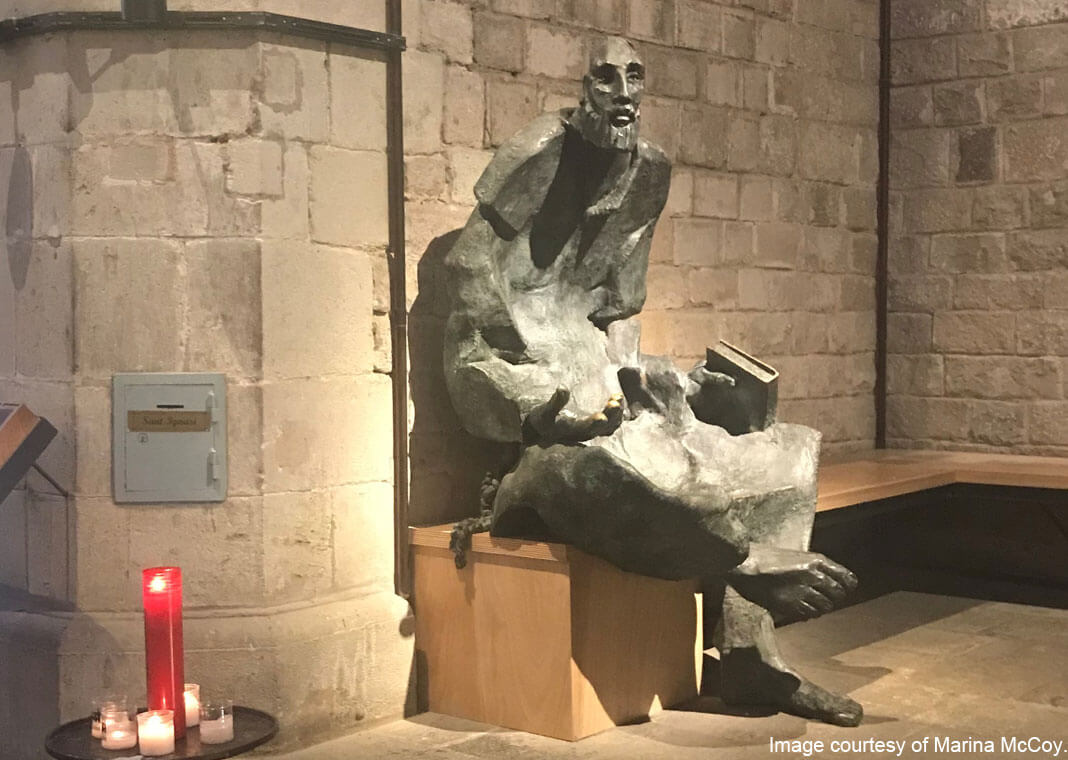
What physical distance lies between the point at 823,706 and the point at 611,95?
1.79 m

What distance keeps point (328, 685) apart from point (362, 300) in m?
1.07

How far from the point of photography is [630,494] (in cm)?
352

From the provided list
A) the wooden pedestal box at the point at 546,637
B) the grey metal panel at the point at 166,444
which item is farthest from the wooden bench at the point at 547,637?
the grey metal panel at the point at 166,444

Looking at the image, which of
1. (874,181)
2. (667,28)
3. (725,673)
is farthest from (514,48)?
(874,181)

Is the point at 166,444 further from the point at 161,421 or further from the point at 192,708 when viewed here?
the point at 192,708

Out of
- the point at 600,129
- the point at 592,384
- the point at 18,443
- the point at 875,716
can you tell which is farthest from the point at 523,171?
the point at 875,716

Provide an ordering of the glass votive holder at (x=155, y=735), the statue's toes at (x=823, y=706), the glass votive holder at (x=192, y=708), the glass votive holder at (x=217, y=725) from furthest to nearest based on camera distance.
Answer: the statue's toes at (x=823, y=706) < the glass votive holder at (x=192, y=708) < the glass votive holder at (x=217, y=725) < the glass votive holder at (x=155, y=735)

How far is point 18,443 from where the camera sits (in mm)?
3506

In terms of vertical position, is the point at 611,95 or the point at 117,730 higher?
the point at 611,95

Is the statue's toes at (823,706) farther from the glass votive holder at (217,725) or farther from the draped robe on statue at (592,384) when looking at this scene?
the glass votive holder at (217,725)

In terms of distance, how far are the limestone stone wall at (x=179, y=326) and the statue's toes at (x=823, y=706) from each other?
1251mm

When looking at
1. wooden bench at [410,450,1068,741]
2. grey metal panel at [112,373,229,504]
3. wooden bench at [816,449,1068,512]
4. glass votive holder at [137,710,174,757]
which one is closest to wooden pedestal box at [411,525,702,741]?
wooden bench at [410,450,1068,741]

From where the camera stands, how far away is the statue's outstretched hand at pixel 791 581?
3.61 metres

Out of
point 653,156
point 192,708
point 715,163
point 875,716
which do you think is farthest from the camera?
point 715,163
